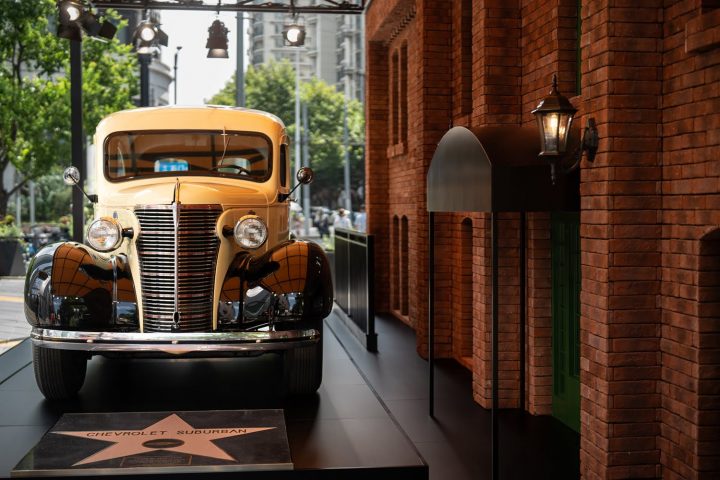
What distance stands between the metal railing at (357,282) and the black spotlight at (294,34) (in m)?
3.13

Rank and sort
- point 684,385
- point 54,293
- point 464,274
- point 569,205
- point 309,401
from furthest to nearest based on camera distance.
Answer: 1. point 464,274
2. point 309,401
3. point 54,293
4. point 569,205
5. point 684,385

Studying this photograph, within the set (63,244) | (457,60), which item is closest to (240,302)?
(63,244)

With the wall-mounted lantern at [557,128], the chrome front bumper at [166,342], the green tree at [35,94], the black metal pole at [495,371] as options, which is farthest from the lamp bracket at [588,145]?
the green tree at [35,94]

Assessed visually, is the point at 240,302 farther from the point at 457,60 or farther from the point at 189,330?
the point at 457,60

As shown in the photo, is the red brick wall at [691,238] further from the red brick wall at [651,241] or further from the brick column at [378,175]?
the brick column at [378,175]

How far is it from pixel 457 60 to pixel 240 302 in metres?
4.28

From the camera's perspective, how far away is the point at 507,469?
21.6ft

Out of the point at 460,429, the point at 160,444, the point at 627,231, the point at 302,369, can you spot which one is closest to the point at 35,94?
the point at 302,369

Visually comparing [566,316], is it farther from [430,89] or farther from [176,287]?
[430,89]

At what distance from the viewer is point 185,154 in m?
9.78

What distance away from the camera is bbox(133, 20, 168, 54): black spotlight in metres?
14.5

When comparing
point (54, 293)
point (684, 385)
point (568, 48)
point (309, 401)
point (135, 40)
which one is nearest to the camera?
point (684, 385)

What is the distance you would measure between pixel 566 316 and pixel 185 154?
4.36 meters

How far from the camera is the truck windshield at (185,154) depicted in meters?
9.72
